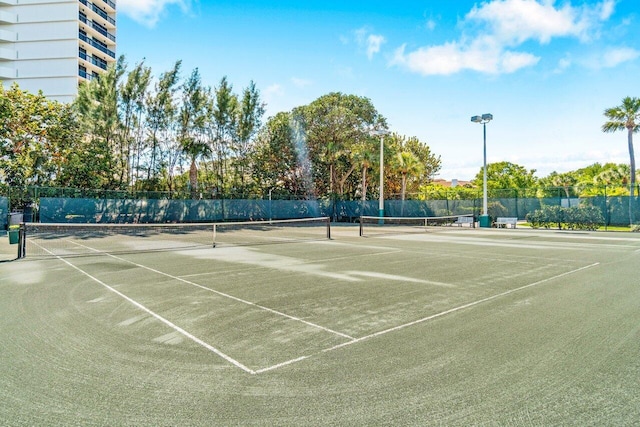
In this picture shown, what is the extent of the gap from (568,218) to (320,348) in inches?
1174

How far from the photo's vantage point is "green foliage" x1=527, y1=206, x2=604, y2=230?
27969 millimetres

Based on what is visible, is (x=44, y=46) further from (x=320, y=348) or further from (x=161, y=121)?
(x=320, y=348)

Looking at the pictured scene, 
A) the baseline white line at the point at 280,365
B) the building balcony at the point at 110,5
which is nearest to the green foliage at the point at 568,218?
the baseline white line at the point at 280,365

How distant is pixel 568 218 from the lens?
28609 millimetres

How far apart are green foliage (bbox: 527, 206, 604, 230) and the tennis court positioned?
71.3 feet

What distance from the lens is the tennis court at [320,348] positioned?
10.7ft

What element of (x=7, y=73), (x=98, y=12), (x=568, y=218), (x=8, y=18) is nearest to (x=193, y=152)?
(x=568, y=218)

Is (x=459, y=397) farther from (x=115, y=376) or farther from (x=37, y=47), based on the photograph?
(x=37, y=47)

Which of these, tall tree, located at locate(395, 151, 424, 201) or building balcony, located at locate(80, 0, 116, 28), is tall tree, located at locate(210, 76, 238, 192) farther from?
building balcony, located at locate(80, 0, 116, 28)

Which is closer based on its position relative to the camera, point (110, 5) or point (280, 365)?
point (280, 365)

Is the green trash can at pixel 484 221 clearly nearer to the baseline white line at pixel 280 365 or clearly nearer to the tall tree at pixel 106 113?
the baseline white line at pixel 280 365

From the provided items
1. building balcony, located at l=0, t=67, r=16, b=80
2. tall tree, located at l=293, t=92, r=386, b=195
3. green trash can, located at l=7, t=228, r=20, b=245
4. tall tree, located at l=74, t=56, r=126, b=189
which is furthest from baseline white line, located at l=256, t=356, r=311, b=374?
building balcony, located at l=0, t=67, r=16, b=80

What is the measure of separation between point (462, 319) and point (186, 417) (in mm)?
4082

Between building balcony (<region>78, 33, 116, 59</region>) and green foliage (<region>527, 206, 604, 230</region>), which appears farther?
building balcony (<region>78, 33, 116, 59</region>)
